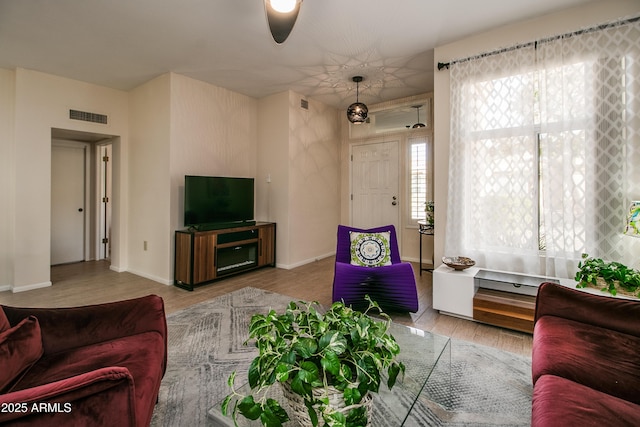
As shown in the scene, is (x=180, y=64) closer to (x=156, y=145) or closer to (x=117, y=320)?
(x=156, y=145)

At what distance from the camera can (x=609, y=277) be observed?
220cm

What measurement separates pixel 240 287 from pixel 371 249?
175cm

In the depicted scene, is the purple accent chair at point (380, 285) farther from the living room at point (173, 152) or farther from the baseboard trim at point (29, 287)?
the baseboard trim at point (29, 287)

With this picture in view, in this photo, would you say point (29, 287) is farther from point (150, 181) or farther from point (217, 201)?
point (217, 201)

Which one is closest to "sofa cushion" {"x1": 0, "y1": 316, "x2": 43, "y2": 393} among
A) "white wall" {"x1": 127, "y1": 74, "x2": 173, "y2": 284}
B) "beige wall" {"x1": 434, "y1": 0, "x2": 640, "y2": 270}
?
"white wall" {"x1": 127, "y1": 74, "x2": 173, "y2": 284}

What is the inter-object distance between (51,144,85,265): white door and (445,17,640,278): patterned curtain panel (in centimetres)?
594

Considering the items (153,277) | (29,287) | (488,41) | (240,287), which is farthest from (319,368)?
(29,287)

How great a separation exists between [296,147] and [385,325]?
405 centimetres

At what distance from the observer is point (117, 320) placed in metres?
1.57

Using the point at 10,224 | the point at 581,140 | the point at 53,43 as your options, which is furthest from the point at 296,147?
the point at 10,224

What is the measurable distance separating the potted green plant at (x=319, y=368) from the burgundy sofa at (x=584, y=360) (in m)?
0.59

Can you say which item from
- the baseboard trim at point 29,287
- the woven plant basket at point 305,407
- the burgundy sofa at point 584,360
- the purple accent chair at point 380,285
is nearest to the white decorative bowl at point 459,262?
the purple accent chair at point 380,285

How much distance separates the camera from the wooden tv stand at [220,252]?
382 centimetres

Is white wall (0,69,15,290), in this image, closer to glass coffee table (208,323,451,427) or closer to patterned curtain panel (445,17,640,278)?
glass coffee table (208,323,451,427)
